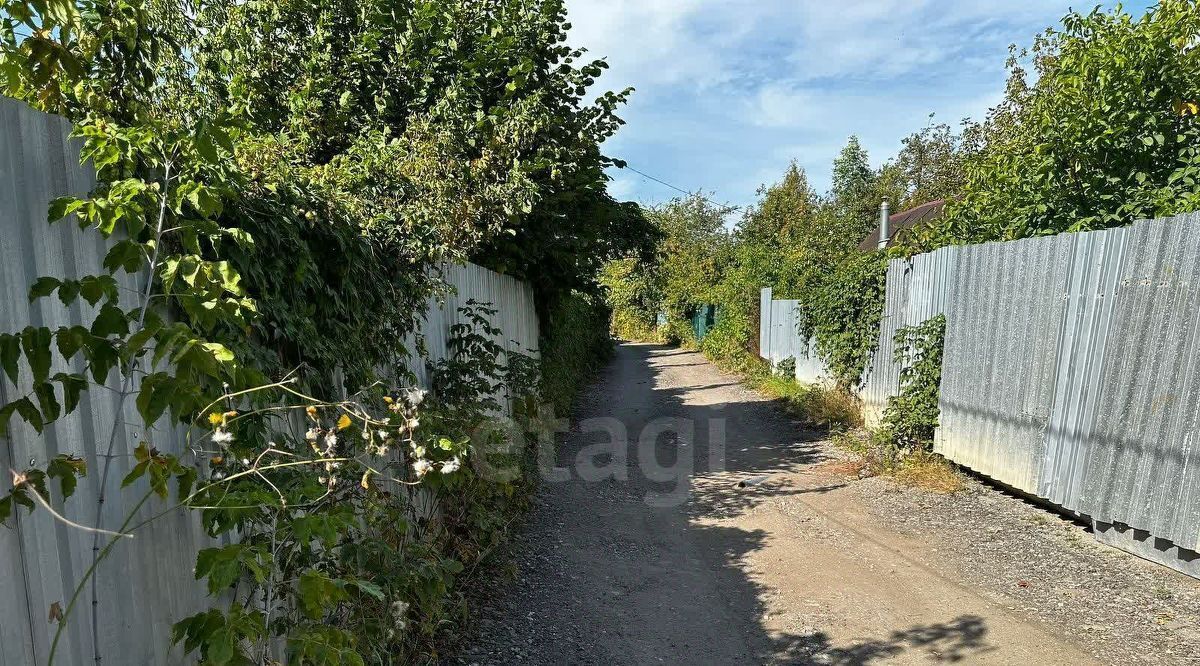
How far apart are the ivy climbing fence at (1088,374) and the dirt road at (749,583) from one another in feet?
1.48

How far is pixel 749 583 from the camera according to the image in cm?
431

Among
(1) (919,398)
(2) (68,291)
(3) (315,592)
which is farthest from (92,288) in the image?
(1) (919,398)

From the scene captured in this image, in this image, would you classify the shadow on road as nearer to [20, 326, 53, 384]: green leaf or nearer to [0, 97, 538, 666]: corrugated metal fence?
[0, 97, 538, 666]: corrugated metal fence

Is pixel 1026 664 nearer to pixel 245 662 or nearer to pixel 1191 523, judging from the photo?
pixel 1191 523

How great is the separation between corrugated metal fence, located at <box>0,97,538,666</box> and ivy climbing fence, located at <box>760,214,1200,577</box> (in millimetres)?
5016

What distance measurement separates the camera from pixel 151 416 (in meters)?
1.47

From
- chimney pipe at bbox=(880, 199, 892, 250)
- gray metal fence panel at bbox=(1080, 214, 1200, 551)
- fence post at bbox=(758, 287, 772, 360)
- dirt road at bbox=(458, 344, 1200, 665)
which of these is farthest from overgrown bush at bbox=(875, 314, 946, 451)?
fence post at bbox=(758, 287, 772, 360)

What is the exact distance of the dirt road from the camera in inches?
136

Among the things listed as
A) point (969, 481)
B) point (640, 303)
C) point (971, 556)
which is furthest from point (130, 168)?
point (640, 303)

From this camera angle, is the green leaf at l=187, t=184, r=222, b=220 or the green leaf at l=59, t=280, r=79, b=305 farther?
the green leaf at l=187, t=184, r=222, b=220

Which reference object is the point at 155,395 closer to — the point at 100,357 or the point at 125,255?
the point at 100,357

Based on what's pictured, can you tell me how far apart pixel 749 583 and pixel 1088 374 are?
2895 millimetres

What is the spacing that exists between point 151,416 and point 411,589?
179 centimetres

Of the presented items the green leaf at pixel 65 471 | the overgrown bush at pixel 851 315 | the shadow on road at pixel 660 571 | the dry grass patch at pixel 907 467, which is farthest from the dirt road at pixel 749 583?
the green leaf at pixel 65 471
